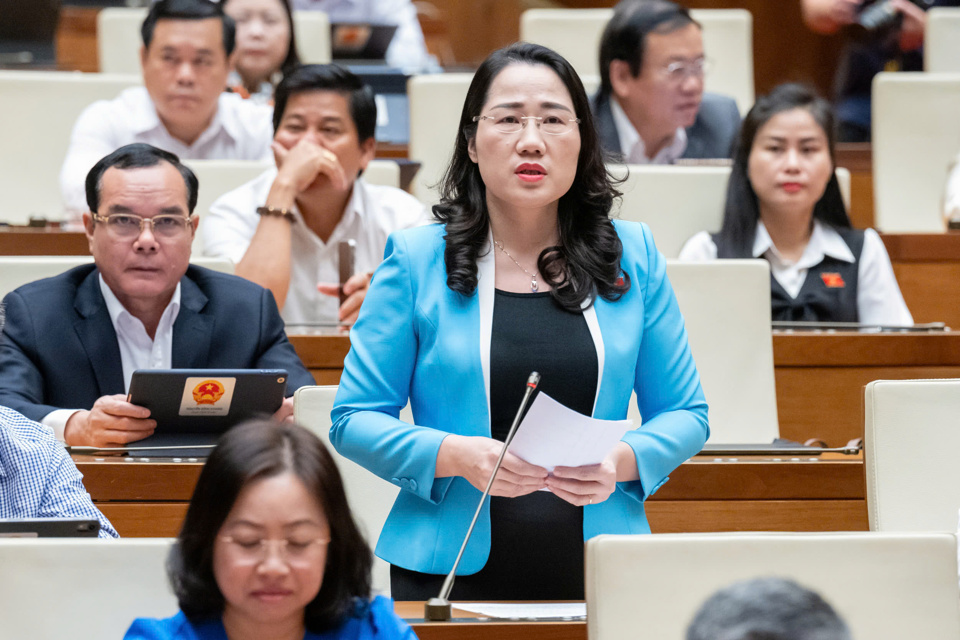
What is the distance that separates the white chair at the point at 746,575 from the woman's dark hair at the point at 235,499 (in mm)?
176

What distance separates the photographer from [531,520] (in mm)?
1131

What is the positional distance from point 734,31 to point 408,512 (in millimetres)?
2423

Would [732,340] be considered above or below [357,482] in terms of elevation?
above

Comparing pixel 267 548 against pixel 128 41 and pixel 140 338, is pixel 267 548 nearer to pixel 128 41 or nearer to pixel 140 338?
pixel 140 338

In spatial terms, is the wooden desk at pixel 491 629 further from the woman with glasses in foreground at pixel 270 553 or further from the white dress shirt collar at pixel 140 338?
the white dress shirt collar at pixel 140 338

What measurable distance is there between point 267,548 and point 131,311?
36.8 inches

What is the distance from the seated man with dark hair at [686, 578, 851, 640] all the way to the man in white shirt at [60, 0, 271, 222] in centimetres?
211


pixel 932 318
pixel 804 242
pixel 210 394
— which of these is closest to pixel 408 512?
pixel 210 394

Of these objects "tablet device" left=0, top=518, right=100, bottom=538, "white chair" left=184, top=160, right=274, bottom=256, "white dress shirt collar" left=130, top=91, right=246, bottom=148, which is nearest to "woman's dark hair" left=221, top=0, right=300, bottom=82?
"white dress shirt collar" left=130, top=91, right=246, bottom=148

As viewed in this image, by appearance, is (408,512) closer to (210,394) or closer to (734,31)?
(210,394)

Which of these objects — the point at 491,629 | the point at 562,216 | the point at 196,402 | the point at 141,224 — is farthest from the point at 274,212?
the point at 491,629

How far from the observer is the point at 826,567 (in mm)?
987

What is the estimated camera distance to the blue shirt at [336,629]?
92 cm

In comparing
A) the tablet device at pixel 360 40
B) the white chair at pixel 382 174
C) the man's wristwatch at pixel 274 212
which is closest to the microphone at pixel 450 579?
the man's wristwatch at pixel 274 212
